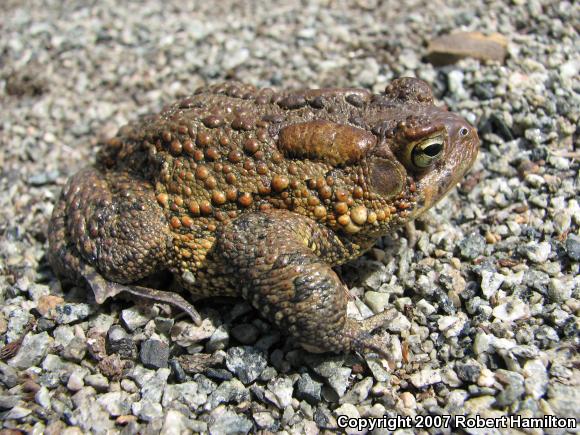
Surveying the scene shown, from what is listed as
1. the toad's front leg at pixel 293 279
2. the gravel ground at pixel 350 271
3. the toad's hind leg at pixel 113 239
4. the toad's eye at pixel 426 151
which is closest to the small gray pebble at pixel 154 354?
the gravel ground at pixel 350 271

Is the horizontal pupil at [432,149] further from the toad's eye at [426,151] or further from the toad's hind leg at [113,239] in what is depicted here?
the toad's hind leg at [113,239]

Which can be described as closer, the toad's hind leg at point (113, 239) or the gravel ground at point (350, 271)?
the gravel ground at point (350, 271)

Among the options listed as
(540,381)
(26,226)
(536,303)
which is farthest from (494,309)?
(26,226)

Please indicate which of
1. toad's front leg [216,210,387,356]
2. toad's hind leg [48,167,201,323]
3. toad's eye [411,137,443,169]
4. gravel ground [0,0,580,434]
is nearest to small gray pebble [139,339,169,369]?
gravel ground [0,0,580,434]

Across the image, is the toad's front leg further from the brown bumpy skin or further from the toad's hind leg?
the toad's hind leg

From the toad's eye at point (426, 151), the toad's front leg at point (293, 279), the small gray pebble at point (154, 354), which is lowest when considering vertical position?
the small gray pebble at point (154, 354)

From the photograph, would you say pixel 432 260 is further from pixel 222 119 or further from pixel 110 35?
pixel 110 35
